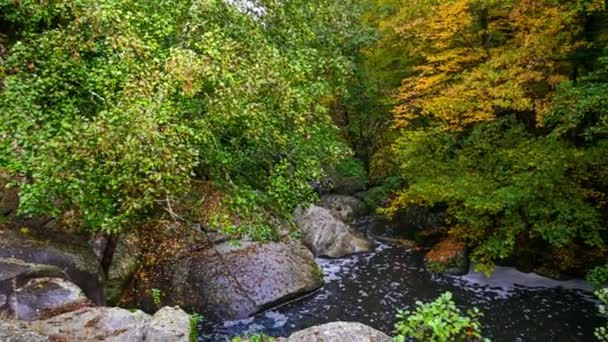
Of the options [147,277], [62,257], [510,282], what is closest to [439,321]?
[62,257]

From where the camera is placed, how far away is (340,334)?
26.3 ft

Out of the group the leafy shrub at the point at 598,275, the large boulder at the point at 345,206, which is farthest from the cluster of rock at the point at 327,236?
the leafy shrub at the point at 598,275

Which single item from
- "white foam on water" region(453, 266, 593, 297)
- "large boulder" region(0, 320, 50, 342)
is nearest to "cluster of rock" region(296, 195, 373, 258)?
"white foam on water" region(453, 266, 593, 297)

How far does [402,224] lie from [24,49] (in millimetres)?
16997

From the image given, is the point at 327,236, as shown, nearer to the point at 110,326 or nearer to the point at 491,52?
the point at 491,52

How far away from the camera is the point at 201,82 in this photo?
28.0 feet

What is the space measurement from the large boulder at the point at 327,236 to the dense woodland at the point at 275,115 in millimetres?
3220

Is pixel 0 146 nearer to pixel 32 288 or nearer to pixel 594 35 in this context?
pixel 32 288

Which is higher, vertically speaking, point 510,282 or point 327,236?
point 327,236

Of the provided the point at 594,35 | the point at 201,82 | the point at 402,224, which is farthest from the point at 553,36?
the point at 201,82

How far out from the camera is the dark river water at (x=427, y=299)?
41.0 feet

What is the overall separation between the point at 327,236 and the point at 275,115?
9577 millimetres

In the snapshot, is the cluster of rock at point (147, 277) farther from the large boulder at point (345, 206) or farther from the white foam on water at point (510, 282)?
the white foam on water at point (510, 282)

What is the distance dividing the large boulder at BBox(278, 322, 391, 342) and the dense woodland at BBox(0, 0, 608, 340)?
2.89 metres
